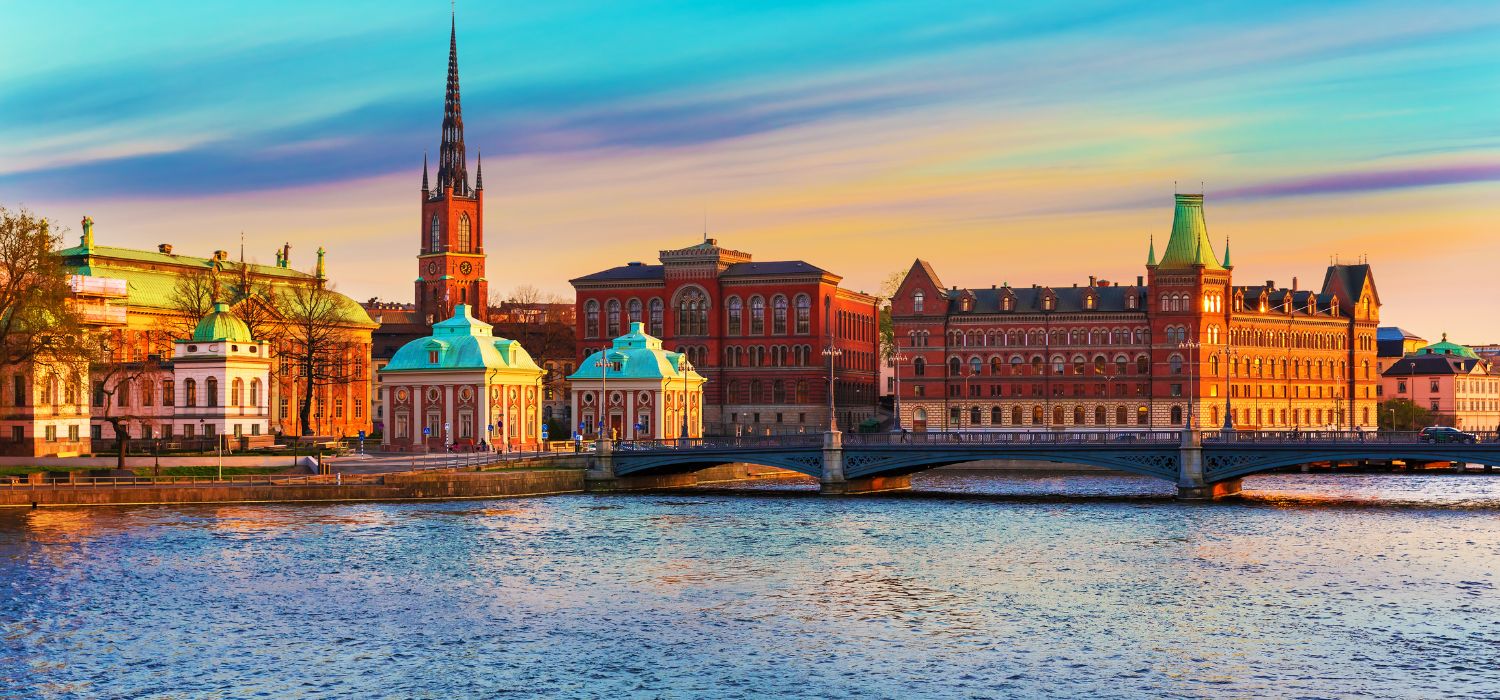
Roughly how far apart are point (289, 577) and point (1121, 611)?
92.2 feet

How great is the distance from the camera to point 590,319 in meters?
170

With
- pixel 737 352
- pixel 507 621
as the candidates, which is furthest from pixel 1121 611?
pixel 737 352

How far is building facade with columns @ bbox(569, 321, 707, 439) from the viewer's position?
127 m

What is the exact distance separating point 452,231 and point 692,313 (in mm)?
38115

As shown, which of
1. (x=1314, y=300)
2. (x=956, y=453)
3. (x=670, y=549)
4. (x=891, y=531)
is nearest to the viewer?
(x=670, y=549)

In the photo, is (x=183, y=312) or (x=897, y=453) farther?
(x=183, y=312)

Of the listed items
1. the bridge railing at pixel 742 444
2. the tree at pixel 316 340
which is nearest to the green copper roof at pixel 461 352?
the tree at pixel 316 340

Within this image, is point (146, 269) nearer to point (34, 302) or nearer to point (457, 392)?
point (457, 392)

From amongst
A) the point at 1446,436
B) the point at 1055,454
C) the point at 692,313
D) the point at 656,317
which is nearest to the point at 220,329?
the point at 1055,454

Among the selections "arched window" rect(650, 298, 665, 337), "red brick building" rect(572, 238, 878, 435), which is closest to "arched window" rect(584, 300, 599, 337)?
"red brick building" rect(572, 238, 878, 435)

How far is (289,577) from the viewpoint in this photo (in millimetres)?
59969

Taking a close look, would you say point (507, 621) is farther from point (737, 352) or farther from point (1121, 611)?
point (737, 352)

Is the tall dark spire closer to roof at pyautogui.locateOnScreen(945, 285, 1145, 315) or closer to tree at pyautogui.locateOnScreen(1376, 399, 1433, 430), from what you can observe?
roof at pyautogui.locateOnScreen(945, 285, 1145, 315)

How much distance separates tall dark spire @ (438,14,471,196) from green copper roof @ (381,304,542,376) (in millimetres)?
75261
